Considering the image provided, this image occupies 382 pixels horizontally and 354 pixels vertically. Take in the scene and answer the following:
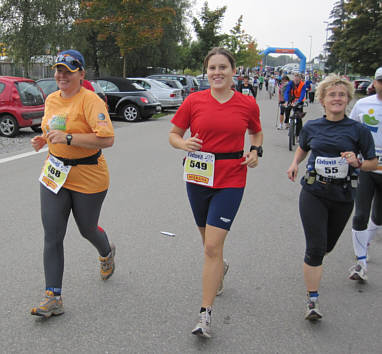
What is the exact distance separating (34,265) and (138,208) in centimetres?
202

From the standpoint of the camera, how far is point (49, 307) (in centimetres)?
315

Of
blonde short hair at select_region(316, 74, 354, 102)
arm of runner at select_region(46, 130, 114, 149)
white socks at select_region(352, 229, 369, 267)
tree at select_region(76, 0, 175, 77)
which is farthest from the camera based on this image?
tree at select_region(76, 0, 175, 77)

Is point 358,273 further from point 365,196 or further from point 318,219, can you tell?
point 318,219

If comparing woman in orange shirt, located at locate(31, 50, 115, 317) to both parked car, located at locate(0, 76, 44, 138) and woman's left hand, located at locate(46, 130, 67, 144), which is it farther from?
parked car, located at locate(0, 76, 44, 138)

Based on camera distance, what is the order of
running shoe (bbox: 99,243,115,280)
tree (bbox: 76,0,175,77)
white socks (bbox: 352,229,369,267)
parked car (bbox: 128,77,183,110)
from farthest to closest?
tree (bbox: 76,0,175,77)
parked car (bbox: 128,77,183,110)
white socks (bbox: 352,229,369,267)
running shoe (bbox: 99,243,115,280)

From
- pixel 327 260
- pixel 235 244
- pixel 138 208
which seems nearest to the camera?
pixel 327 260

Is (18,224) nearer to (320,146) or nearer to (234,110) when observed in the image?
(234,110)

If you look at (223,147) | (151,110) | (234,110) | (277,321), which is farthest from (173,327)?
(151,110)

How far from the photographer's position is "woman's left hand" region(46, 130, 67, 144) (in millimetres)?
3037

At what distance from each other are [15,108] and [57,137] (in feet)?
30.9

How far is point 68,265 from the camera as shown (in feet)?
13.4

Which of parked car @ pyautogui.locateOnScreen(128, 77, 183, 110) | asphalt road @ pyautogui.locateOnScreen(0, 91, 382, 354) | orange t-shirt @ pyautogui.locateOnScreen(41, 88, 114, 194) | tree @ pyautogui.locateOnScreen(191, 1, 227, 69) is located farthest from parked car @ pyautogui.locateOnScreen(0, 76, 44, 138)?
tree @ pyautogui.locateOnScreen(191, 1, 227, 69)

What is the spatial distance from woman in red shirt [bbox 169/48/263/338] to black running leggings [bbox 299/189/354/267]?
0.52 meters

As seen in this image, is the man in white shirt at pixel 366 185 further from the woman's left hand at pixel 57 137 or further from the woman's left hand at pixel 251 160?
the woman's left hand at pixel 57 137
